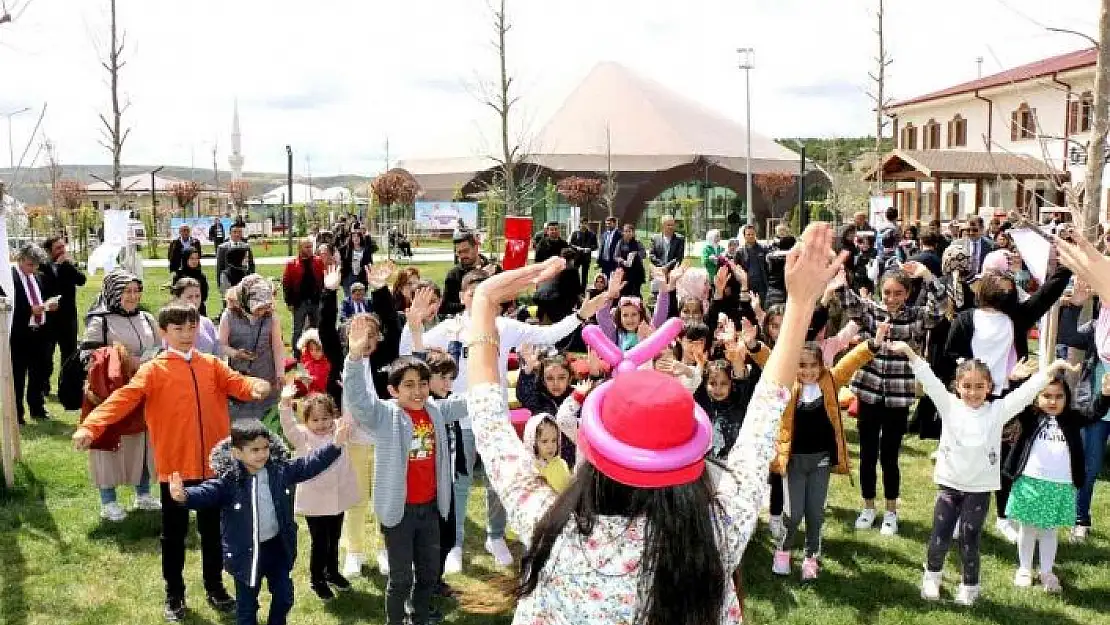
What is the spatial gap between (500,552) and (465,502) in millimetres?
424

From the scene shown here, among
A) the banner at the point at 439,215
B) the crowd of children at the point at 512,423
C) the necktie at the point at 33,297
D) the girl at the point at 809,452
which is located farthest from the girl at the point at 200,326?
the banner at the point at 439,215

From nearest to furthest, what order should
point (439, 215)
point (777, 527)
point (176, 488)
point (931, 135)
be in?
point (176, 488) → point (777, 527) → point (439, 215) → point (931, 135)

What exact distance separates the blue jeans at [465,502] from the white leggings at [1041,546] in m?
3.24

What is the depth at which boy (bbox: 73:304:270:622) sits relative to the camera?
16.7 feet

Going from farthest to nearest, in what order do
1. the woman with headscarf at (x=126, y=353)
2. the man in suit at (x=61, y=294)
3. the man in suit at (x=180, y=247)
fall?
the man in suit at (x=180, y=247), the man in suit at (x=61, y=294), the woman with headscarf at (x=126, y=353)

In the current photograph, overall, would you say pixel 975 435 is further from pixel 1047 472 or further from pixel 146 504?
pixel 146 504

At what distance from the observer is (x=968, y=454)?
17.1ft

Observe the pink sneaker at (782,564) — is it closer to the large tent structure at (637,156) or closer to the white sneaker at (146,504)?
the white sneaker at (146,504)

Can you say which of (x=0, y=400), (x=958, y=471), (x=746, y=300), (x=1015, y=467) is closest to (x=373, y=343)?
(x=958, y=471)

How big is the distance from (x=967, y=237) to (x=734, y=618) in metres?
12.6

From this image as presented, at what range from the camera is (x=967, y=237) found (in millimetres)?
13156

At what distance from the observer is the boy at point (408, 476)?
465 cm

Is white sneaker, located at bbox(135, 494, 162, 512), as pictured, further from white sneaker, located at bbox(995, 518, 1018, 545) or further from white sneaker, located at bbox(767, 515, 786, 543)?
white sneaker, located at bbox(995, 518, 1018, 545)

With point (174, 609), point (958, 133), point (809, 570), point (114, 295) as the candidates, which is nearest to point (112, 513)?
point (114, 295)
